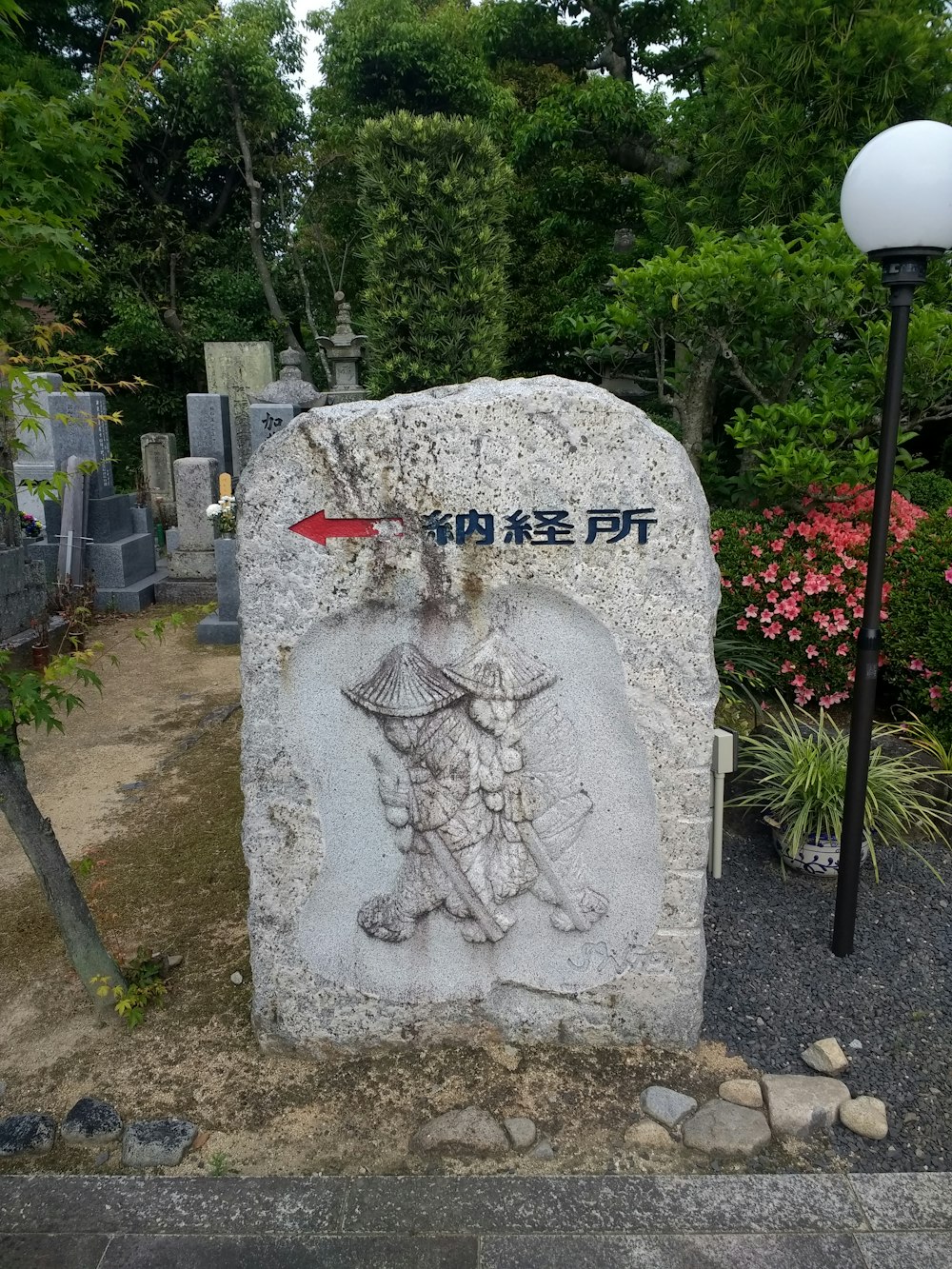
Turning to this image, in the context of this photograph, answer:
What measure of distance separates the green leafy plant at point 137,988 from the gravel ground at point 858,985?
1885 mm

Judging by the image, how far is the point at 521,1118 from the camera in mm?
2650

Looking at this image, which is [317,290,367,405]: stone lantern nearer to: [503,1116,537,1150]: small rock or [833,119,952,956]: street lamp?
[833,119,952,956]: street lamp

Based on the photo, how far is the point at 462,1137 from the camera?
2582mm

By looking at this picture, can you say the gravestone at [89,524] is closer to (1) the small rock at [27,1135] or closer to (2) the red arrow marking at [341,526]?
(1) the small rock at [27,1135]

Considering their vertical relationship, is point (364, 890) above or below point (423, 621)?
below

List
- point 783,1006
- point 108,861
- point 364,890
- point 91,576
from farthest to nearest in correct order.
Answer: point 91,576
point 108,861
point 783,1006
point 364,890

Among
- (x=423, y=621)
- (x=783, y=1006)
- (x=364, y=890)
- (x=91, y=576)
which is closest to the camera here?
(x=423, y=621)

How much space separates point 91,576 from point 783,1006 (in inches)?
313

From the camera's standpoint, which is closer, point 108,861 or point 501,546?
point 501,546

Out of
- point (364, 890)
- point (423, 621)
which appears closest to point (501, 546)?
point (423, 621)

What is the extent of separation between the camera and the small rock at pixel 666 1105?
2637mm

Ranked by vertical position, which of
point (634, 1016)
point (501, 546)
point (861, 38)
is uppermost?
point (861, 38)

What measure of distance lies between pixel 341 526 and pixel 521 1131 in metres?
1.80

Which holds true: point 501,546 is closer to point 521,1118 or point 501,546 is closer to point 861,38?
point 521,1118
